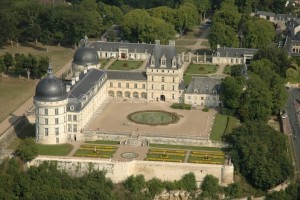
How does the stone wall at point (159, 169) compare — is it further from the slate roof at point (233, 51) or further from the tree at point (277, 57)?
the slate roof at point (233, 51)

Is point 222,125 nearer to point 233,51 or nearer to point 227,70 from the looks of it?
point 227,70

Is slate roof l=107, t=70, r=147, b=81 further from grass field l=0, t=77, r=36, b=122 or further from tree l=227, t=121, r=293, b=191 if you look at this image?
tree l=227, t=121, r=293, b=191

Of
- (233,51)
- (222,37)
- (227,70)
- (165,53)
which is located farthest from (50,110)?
(222,37)

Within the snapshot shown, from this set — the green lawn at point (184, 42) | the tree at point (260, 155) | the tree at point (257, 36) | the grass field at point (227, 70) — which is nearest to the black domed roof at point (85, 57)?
the grass field at point (227, 70)

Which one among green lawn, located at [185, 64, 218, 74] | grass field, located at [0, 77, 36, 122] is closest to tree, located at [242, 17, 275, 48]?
green lawn, located at [185, 64, 218, 74]

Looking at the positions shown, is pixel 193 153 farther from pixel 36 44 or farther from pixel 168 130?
pixel 36 44

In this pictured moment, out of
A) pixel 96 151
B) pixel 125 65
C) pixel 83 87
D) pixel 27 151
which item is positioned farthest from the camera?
pixel 125 65

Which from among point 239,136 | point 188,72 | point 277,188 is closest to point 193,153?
point 239,136
